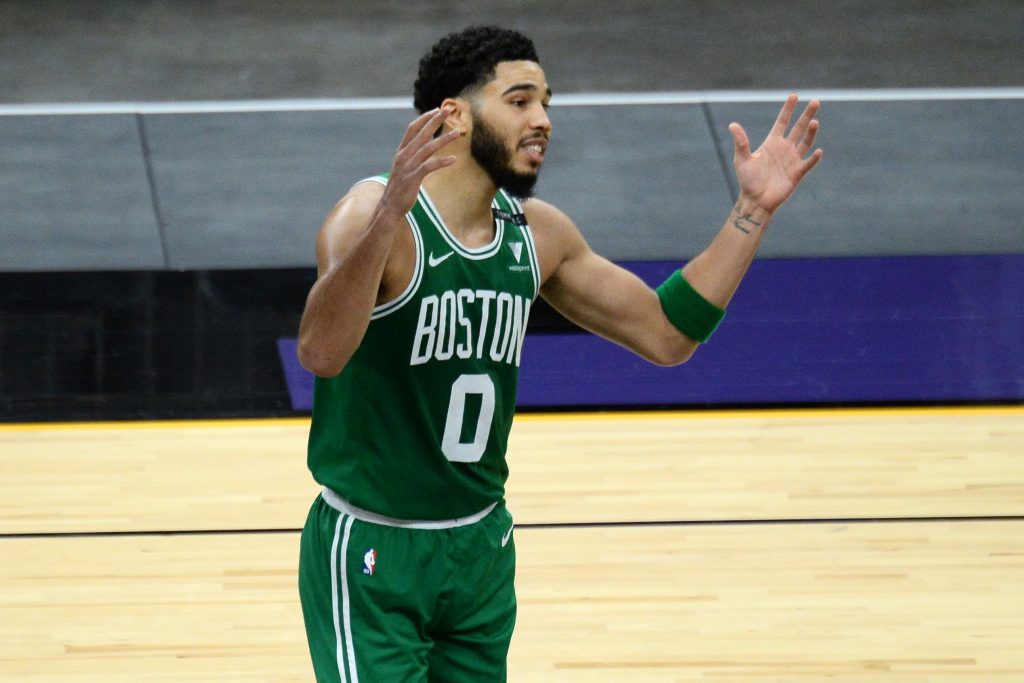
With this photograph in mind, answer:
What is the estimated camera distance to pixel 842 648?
13.2 ft

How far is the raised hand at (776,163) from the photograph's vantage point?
2.57 m

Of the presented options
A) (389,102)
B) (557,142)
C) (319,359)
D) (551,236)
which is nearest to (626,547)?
(551,236)

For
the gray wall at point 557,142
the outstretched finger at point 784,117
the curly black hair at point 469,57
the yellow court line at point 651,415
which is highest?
the curly black hair at point 469,57

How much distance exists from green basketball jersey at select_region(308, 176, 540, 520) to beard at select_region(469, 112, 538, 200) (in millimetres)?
110

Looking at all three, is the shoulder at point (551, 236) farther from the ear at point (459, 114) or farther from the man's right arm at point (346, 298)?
the man's right arm at point (346, 298)

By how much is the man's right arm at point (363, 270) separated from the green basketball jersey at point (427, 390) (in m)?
0.16

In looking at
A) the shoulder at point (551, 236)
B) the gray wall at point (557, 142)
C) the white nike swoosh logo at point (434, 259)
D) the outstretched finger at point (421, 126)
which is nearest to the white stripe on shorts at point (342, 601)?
the white nike swoosh logo at point (434, 259)

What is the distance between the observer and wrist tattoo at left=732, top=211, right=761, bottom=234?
8.39 ft

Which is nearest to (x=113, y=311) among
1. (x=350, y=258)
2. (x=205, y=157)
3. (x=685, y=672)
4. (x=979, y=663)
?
(x=205, y=157)

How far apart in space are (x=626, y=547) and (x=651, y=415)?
1405 millimetres

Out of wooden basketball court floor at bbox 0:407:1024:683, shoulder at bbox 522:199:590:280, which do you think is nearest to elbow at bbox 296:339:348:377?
shoulder at bbox 522:199:590:280

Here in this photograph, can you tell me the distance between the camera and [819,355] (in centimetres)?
620

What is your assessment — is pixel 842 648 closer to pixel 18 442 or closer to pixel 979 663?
pixel 979 663

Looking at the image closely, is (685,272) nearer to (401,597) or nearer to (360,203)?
(360,203)
